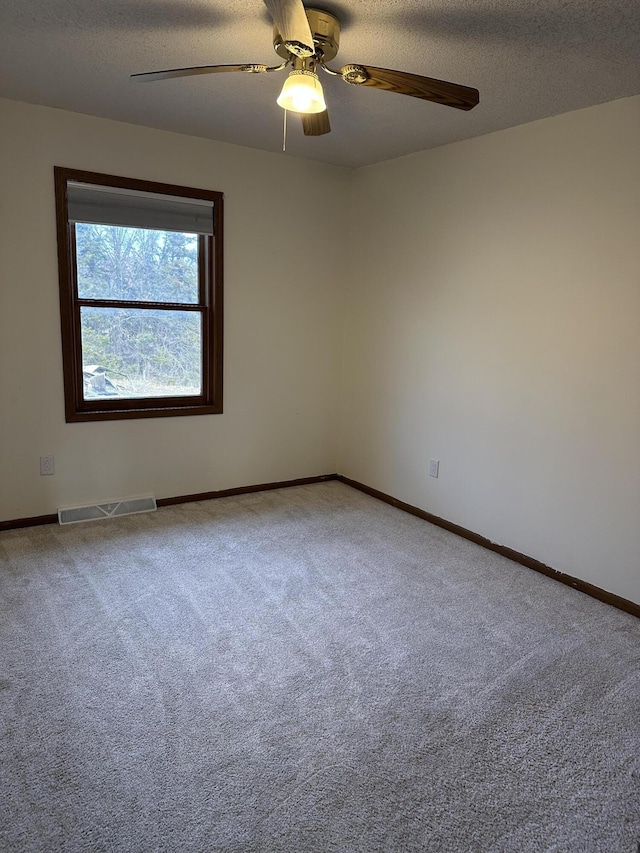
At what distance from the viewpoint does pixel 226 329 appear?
3930 millimetres

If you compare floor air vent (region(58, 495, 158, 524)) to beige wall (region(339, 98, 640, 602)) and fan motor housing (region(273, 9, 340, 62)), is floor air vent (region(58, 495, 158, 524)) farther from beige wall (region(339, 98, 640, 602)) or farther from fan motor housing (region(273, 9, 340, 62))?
fan motor housing (region(273, 9, 340, 62))

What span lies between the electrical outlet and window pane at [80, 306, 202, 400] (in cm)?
45

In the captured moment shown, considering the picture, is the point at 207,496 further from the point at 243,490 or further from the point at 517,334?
the point at 517,334

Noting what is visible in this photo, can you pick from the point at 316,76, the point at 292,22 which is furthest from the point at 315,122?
the point at 292,22

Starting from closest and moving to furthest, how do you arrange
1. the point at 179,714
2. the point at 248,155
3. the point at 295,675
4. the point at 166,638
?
the point at 179,714 → the point at 295,675 → the point at 166,638 → the point at 248,155

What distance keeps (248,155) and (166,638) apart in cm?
311

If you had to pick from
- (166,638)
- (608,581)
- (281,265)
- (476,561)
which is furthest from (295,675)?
(281,265)

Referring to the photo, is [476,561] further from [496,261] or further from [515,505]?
[496,261]

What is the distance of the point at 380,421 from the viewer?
13.8ft

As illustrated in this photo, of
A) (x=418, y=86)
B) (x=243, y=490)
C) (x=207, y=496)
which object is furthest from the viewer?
(x=243, y=490)

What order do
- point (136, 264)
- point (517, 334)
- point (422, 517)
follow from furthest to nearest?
point (422, 517), point (136, 264), point (517, 334)

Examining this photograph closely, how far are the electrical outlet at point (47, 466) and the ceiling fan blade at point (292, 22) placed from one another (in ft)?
8.88

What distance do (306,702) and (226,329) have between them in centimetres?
263

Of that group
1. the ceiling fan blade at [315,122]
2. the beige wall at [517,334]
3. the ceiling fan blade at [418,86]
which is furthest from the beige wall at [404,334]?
the ceiling fan blade at [315,122]
